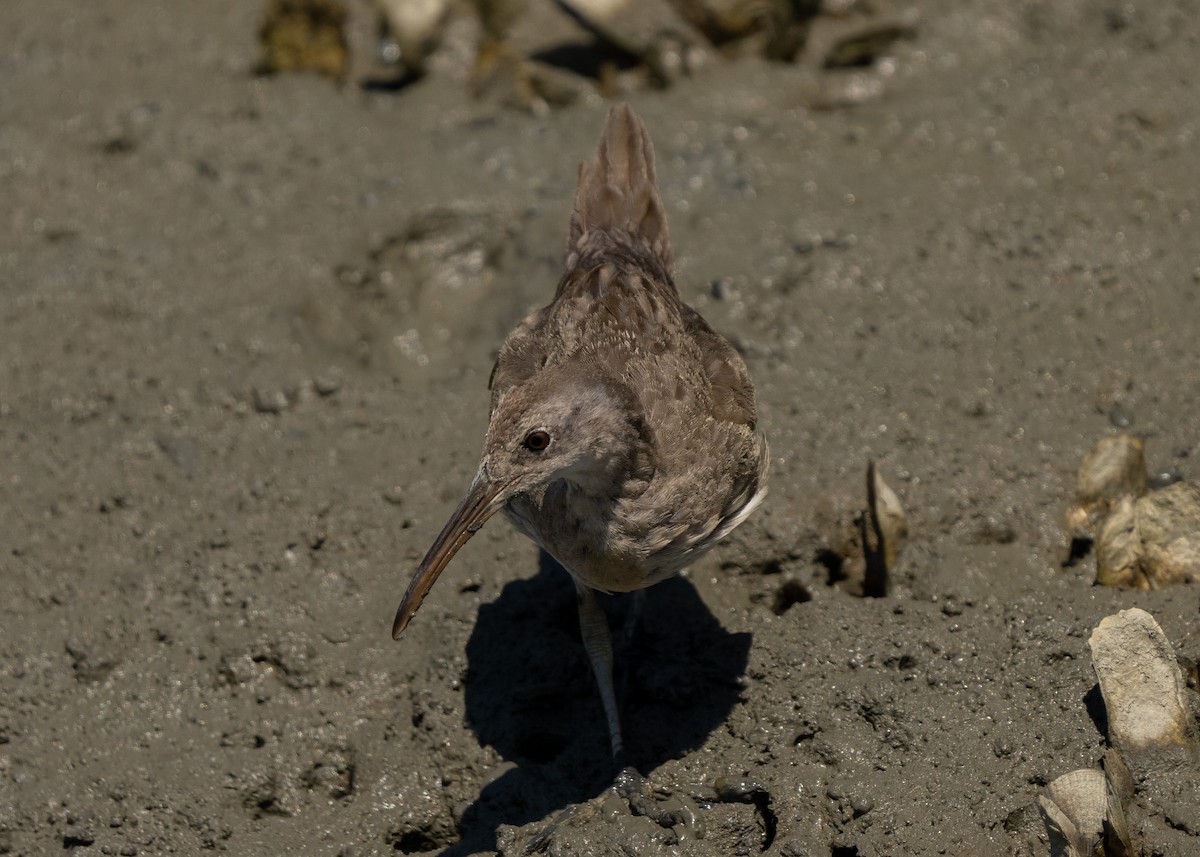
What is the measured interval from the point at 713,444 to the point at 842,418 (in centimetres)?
138

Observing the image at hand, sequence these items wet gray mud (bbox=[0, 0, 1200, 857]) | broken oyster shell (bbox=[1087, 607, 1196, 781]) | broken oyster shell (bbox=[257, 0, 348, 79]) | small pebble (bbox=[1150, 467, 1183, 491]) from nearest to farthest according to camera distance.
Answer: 1. broken oyster shell (bbox=[1087, 607, 1196, 781])
2. wet gray mud (bbox=[0, 0, 1200, 857])
3. small pebble (bbox=[1150, 467, 1183, 491])
4. broken oyster shell (bbox=[257, 0, 348, 79])

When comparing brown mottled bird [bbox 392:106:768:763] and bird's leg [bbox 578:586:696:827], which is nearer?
brown mottled bird [bbox 392:106:768:763]

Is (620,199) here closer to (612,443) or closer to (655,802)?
(612,443)

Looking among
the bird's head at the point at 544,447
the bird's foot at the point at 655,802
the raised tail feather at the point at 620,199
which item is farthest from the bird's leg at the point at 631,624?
the raised tail feather at the point at 620,199

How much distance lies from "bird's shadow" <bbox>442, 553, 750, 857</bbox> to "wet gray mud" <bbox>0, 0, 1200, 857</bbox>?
0.02m

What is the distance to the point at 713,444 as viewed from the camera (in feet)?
16.2

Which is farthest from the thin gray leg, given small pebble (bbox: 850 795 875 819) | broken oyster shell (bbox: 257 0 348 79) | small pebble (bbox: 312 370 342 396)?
broken oyster shell (bbox: 257 0 348 79)

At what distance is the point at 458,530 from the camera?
4547 millimetres

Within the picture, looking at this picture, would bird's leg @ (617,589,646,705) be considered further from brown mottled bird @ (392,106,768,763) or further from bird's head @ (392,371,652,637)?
bird's head @ (392,371,652,637)

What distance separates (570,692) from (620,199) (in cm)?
221

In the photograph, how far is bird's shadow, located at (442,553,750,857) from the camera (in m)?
5.16

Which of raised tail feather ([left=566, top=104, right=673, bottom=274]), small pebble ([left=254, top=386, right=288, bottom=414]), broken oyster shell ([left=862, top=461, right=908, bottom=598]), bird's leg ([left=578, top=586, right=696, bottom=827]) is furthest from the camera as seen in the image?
small pebble ([left=254, top=386, right=288, bottom=414])

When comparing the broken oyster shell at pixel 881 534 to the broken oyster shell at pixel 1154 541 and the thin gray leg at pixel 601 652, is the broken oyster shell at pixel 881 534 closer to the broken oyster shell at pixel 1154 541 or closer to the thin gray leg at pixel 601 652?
the broken oyster shell at pixel 1154 541

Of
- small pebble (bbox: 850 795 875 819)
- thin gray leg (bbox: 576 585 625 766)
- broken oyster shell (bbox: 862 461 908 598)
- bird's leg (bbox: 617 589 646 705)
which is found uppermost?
broken oyster shell (bbox: 862 461 908 598)
